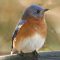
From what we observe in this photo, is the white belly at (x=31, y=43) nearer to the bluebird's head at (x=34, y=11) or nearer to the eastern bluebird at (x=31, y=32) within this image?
the eastern bluebird at (x=31, y=32)

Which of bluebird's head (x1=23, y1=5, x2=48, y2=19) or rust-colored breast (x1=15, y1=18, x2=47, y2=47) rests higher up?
bluebird's head (x1=23, y1=5, x2=48, y2=19)

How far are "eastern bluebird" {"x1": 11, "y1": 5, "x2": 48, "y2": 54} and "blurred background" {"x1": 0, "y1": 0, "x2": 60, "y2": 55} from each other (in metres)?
1.02

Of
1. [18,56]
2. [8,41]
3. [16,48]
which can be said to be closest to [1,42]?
[8,41]

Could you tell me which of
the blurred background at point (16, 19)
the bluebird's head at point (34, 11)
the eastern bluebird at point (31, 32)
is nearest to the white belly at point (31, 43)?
the eastern bluebird at point (31, 32)

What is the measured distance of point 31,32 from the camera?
346 centimetres

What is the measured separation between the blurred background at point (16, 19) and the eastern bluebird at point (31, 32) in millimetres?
1018

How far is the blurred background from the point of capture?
15.3ft

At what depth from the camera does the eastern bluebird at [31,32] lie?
3447 millimetres

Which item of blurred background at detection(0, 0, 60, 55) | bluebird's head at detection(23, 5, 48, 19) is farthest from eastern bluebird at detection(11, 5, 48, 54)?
blurred background at detection(0, 0, 60, 55)

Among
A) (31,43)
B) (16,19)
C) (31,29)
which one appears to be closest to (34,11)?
(31,29)

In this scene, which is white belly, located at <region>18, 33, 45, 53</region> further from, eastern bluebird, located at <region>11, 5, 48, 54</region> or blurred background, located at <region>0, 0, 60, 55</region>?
blurred background, located at <region>0, 0, 60, 55</region>

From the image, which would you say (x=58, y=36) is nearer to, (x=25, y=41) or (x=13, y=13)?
(x=13, y=13)

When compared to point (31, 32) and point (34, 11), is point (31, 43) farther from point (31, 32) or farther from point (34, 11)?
point (34, 11)

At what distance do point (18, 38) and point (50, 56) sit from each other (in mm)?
564
